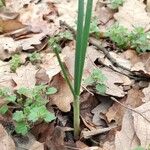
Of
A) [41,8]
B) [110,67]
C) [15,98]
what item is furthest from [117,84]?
[41,8]

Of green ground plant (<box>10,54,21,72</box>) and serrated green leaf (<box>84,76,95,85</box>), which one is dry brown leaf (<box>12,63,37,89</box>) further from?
serrated green leaf (<box>84,76,95,85</box>)

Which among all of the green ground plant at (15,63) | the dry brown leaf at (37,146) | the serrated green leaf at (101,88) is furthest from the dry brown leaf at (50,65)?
the dry brown leaf at (37,146)

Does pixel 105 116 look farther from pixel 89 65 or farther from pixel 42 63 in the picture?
pixel 42 63

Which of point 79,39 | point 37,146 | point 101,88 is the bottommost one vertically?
point 37,146

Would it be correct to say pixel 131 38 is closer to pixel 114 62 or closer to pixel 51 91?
pixel 114 62

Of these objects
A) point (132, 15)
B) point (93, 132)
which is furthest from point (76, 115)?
point (132, 15)

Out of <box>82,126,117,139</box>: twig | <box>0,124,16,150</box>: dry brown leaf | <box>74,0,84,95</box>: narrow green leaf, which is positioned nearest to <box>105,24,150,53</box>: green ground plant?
<box>82,126,117,139</box>: twig

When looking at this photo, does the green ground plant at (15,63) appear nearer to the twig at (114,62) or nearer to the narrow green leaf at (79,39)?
the twig at (114,62)
